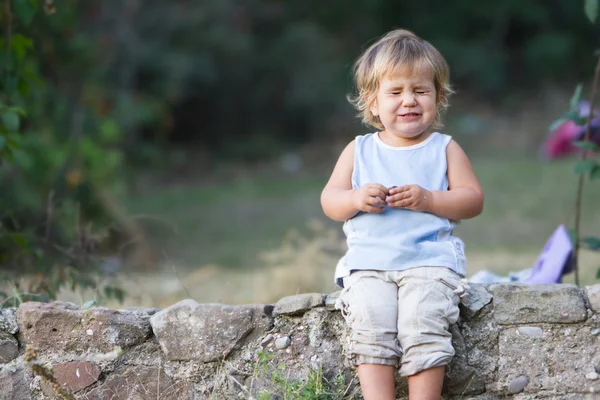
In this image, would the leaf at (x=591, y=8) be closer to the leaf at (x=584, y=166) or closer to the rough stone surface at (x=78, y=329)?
the leaf at (x=584, y=166)

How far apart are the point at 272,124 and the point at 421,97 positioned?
1253 centimetres

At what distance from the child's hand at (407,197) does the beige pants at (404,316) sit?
0.52 ft

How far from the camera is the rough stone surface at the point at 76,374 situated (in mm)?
2191

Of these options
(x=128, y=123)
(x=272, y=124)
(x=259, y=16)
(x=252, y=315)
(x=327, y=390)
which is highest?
(x=259, y=16)

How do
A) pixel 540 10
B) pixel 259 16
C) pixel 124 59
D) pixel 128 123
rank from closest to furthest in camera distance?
pixel 128 123 → pixel 124 59 → pixel 259 16 → pixel 540 10

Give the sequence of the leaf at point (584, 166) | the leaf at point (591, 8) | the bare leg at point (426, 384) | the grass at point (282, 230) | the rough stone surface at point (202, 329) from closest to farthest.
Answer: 1. the bare leg at point (426, 384)
2. the rough stone surface at point (202, 329)
3. the leaf at point (591, 8)
4. the leaf at point (584, 166)
5. the grass at point (282, 230)

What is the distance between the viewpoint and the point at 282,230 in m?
8.88

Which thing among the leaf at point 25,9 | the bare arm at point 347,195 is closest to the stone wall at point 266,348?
the bare arm at point 347,195

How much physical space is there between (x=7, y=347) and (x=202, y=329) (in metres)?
0.51

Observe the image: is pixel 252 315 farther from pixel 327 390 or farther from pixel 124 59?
pixel 124 59

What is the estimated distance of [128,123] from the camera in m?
11.8

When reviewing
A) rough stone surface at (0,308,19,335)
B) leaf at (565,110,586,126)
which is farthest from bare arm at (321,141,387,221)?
leaf at (565,110,586,126)

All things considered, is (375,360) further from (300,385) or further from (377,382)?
(300,385)

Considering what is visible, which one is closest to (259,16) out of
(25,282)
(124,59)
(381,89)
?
(124,59)
